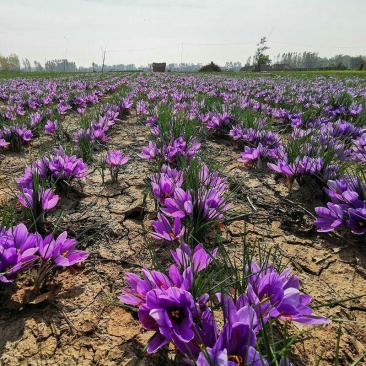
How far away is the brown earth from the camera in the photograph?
1011 millimetres

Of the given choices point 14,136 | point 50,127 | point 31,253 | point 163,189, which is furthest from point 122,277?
point 50,127

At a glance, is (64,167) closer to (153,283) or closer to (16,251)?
(16,251)

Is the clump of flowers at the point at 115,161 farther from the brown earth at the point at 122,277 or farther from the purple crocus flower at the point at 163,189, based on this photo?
the purple crocus flower at the point at 163,189

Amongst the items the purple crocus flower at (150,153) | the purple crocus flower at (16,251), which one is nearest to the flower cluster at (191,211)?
the purple crocus flower at (16,251)

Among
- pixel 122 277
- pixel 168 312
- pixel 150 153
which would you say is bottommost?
pixel 122 277

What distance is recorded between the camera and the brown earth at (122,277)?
1011 millimetres

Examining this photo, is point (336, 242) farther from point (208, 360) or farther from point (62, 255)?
point (62, 255)

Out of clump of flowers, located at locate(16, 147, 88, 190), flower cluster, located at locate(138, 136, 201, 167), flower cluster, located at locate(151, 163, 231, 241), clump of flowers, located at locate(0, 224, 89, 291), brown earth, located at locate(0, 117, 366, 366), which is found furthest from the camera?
flower cluster, located at locate(138, 136, 201, 167)

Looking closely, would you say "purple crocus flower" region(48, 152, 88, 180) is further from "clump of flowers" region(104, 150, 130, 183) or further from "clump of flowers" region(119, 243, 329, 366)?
"clump of flowers" region(119, 243, 329, 366)

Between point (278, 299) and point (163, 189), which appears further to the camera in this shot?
point (163, 189)

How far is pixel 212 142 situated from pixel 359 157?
5.28ft

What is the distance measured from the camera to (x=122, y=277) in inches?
53.1

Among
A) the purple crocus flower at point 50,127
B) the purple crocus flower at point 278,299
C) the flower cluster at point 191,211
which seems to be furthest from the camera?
the purple crocus flower at point 50,127

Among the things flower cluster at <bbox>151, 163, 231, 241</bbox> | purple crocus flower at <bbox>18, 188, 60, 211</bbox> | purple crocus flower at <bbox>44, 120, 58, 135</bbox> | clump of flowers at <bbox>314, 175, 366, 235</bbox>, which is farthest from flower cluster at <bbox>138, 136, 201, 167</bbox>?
purple crocus flower at <bbox>44, 120, 58, 135</bbox>
